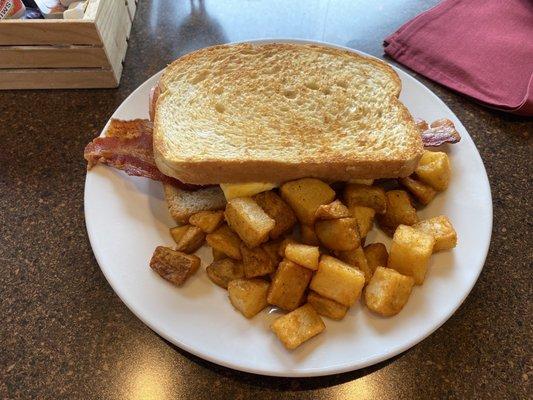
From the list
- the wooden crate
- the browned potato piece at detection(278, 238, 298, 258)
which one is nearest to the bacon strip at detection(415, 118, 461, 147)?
the browned potato piece at detection(278, 238, 298, 258)

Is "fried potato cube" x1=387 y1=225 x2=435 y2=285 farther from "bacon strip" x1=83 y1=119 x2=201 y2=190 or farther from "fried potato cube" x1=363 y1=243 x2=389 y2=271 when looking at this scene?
"bacon strip" x1=83 y1=119 x2=201 y2=190

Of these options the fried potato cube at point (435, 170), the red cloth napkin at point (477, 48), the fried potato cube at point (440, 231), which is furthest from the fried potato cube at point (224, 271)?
the red cloth napkin at point (477, 48)

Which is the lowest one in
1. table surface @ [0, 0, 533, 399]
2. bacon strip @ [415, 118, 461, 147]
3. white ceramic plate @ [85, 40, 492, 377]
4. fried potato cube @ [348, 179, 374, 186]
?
table surface @ [0, 0, 533, 399]

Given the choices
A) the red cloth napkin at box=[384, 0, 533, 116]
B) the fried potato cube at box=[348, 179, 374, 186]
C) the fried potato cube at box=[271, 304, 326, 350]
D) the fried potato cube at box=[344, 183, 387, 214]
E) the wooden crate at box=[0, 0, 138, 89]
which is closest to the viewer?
the fried potato cube at box=[271, 304, 326, 350]

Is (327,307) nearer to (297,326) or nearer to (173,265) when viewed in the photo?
(297,326)

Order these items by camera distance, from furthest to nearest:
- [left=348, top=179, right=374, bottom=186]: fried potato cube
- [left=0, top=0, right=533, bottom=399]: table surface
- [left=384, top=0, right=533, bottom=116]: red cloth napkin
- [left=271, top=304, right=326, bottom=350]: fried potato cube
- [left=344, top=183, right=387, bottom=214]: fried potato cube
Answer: [left=384, top=0, right=533, bottom=116]: red cloth napkin < [left=348, top=179, right=374, bottom=186]: fried potato cube < [left=344, top=183, right=387, bottom=214]: fried potato cube < [left=0, top=0, right=533, bottom=399]: table surface < [left=271, top=304, right=326, bottom=350]: fried potato cube

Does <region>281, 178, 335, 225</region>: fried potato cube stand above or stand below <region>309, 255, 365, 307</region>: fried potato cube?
above
